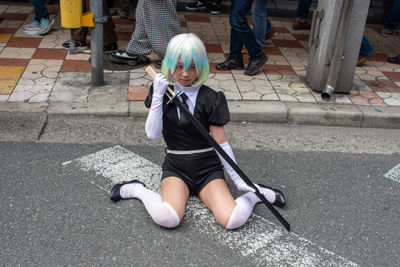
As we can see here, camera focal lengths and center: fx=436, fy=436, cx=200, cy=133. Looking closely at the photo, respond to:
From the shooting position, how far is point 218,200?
9.41 feet

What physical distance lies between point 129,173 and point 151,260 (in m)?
1.01

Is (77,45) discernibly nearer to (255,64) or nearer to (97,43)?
(97,43)

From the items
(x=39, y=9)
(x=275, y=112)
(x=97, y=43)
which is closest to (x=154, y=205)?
(x=275, y=112)

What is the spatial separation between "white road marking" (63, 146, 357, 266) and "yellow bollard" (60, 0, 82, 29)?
170cm

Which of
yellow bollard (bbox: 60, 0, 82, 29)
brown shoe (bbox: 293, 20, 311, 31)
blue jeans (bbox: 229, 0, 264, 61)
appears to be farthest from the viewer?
brown shoe (bbox: 293, 20, 311, 31)

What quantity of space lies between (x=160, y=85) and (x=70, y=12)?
2.15 metres

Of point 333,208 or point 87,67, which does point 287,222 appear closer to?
point 333,208

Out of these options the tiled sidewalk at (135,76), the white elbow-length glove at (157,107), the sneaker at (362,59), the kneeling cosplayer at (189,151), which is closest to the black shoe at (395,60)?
the tiled sidewalk at (135,76)

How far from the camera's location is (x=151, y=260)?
8.27 feet

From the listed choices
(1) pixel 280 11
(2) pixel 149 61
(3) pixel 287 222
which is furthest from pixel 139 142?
(1) pixel 280 11

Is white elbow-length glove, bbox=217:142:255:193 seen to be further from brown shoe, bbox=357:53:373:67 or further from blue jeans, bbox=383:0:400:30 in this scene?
blue jeans, bbox=383:0:400:30

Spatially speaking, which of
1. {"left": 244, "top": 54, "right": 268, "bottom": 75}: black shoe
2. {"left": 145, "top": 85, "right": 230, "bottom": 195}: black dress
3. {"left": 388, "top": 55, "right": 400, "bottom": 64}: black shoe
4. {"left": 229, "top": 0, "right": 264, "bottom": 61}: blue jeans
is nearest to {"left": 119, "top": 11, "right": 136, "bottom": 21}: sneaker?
{"left": 229, "top": 0, "right": 264, "bottom": 61}: blue jeans

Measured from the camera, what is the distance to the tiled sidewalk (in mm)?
4680

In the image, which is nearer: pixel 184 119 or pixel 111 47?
pixel 184 119
